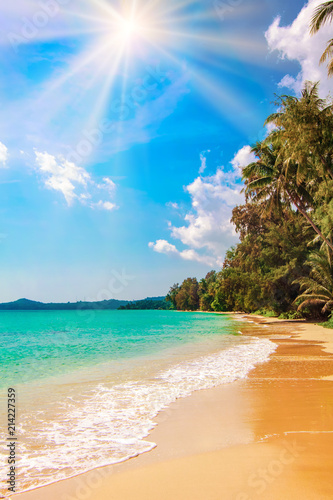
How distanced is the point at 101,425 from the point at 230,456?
2.51 metres

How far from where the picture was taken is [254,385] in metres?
7.61

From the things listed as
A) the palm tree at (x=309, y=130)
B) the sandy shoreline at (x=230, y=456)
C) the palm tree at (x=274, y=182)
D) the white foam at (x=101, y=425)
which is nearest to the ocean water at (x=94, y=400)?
the white foam at (x=101, y=425)

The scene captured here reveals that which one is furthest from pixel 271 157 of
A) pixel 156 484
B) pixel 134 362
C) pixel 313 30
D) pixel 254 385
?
pixel 156 484

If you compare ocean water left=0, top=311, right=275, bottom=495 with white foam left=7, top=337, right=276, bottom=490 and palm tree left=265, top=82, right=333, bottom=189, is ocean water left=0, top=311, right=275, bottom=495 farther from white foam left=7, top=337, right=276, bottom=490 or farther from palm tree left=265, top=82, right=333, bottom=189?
palm tree left=265, top=82, right=333, bottom=189

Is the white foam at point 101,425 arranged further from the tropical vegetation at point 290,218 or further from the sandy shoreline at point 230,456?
the tropical vegetation at point 290,218

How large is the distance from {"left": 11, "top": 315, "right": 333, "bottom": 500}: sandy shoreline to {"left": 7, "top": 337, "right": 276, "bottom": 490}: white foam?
29cm

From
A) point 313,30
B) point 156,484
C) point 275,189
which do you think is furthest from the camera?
point 275,189

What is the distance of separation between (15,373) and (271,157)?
22.1 metres

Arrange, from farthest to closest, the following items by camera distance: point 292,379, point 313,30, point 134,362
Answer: point 313,30, point 134,362, point 292,379

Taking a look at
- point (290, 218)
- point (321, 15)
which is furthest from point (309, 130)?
point (290, 218)

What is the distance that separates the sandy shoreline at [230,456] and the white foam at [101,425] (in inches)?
11.2

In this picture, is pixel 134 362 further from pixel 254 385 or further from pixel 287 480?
pixel 287 480

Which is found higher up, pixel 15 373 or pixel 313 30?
pixel 313 30

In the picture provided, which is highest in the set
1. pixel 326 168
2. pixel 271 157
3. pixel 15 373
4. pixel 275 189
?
pixel 271 157
